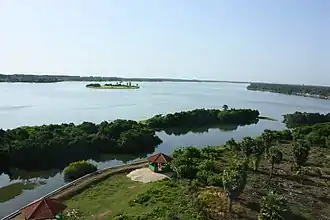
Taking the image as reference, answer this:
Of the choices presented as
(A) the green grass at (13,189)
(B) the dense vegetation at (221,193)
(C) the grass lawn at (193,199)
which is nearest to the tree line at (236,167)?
(B) the dense vegetation at (221,193)

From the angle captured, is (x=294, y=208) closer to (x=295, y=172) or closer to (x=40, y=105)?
(x=295, y=172)

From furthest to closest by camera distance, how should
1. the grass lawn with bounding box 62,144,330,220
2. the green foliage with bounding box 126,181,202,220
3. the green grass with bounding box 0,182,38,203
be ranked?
the green grass with bounding box 0,182,38,203
the grass lawn with bounding box 62,144,330,220
the green foliage with bounding box 126,181,202,220

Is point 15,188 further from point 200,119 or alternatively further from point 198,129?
point 200,119

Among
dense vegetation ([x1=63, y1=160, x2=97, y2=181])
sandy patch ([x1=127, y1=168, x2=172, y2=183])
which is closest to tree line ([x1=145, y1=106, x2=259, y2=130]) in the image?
dense vegetation ([x1=63, y1=160, x2=97, y2=181])

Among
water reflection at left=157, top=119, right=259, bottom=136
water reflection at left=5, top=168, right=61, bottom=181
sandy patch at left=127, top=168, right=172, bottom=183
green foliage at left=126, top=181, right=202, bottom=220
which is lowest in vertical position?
water reflection at left=157, top=119, right=259, bottom=136

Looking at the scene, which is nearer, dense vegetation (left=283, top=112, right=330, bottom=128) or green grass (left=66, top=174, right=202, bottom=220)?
green grass (left=66, top=174, right=202, bottom=220)

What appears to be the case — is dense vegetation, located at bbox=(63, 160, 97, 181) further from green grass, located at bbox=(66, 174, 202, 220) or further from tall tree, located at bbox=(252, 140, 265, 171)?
tall tree, located at bbox=(252, 140, 265, 171)
